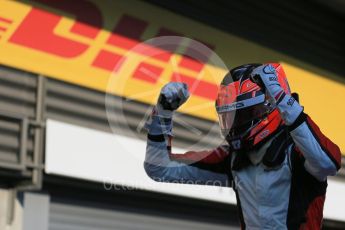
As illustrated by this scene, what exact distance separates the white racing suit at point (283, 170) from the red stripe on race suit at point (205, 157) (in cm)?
11

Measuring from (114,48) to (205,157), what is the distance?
350 centimetres

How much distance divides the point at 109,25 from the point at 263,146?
3929 mm

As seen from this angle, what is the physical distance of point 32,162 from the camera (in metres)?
6.27

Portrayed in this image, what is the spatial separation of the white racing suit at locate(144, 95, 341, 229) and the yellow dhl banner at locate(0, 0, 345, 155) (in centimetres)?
245

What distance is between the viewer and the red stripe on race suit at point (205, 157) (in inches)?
152

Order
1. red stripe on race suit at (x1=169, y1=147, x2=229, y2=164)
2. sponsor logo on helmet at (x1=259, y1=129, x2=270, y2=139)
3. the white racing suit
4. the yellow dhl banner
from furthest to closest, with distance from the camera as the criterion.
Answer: the yellow dhl banner < red stripe on race suit at (x1=169, y1=147, x2=229, y2=164) < sponsor logo on helmet at (x1=259, y1=129, x2=270, y2=139) < the white racing suit

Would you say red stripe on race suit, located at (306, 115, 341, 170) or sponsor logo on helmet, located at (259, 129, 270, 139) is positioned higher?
sponsor logo on helmet, located at (259, 129, 270, 139)

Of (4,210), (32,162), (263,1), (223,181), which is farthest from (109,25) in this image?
(223,181)

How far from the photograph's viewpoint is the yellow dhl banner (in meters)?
6.43

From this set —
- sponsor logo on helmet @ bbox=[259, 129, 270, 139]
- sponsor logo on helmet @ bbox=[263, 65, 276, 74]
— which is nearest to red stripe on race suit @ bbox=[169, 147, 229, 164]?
sponsor logo on helmet @ bbox=[259, 129, 270, 139]

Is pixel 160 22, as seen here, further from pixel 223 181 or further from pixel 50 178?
pixel 223 181

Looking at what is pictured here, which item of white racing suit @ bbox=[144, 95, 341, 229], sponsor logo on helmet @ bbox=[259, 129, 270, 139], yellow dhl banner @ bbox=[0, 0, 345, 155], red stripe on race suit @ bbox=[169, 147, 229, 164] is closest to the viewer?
white racing suit @ bbox=[144, 95, 341, 229]

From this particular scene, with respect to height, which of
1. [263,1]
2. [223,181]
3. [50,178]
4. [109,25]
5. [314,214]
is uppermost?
[263,1]

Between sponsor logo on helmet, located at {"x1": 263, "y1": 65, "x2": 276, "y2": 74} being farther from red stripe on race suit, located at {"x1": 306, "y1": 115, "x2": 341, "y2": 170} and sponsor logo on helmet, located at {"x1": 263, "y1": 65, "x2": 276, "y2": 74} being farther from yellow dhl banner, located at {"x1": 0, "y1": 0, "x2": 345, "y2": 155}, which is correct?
yellow dhl banner, located at {"x1": 0, "y1": 0, "x2": 345, "y2": 155}
